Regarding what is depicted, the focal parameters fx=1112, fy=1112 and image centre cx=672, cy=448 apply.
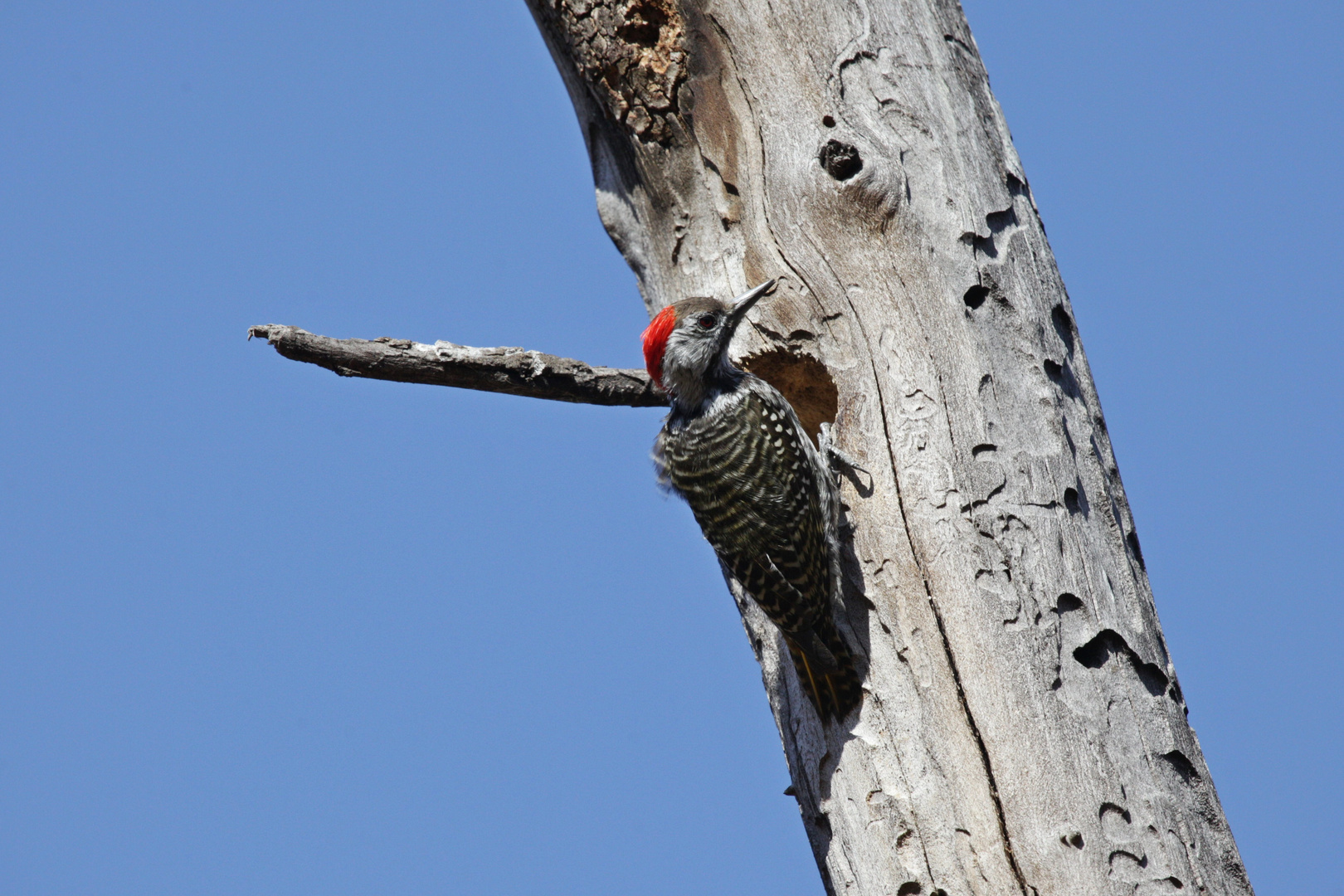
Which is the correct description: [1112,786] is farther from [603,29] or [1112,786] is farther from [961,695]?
[603,29]

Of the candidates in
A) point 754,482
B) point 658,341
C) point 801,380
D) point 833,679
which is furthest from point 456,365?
point 833,679

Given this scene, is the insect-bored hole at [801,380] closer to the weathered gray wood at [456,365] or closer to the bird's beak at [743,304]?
the bird's beak at [743,304]

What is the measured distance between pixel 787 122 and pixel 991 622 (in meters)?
2.07

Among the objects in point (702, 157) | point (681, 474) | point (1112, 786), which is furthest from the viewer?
point (681, 474)

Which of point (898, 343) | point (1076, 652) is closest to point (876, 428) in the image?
point (898, 343)

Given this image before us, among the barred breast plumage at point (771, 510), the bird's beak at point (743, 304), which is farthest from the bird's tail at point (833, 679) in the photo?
the bird's beak at point (743, 304)

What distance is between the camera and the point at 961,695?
3594 mm

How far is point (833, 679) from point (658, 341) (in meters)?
1.72

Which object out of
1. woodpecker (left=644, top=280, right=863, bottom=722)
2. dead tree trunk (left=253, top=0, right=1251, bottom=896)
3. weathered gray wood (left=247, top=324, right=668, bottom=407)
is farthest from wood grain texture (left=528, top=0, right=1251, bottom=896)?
weathered gray wood (left=247, top=324, right=668, bottom=407)

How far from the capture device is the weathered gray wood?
3793 mm

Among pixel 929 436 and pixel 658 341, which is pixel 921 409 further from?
pixel 658 341

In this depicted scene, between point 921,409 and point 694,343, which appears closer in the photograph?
point 921,409

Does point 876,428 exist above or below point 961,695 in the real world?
above

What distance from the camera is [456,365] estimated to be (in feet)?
13.4
